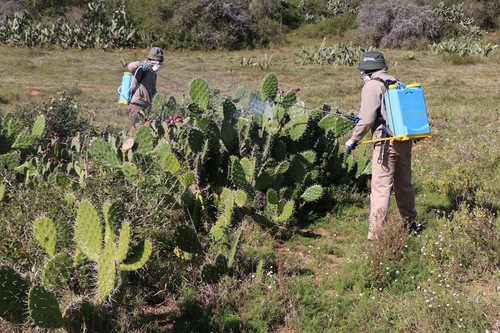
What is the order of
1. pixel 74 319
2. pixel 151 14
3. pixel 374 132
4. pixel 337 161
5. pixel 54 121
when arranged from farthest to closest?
pixel 151 14, pixel 54 121, pixel 337 161, pixel 374 132, pixel 74 319

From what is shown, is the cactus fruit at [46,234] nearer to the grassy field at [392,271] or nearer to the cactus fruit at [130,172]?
the grassy field at [392,271]

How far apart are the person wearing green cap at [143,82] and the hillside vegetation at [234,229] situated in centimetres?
21

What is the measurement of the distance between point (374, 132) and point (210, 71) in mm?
13020

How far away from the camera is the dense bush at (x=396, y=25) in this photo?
24266 millimetres

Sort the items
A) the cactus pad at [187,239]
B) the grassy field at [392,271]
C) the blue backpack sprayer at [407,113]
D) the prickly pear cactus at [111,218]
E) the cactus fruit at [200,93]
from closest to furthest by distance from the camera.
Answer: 1. the prickly pear cactus at [111,218]
2. the grassy field at [392,271]
3. the cactus pad at [187,239]
4. the blue backpack sprayer at [407,113]
5. the cactus fruit at [200,93]

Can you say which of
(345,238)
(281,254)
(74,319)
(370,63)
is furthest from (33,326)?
(370,63)

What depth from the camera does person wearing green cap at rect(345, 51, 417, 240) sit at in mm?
4543

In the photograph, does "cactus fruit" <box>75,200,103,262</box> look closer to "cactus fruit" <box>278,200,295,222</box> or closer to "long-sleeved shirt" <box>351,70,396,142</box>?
"cactus fruit" <box>278,200,295,222</box>

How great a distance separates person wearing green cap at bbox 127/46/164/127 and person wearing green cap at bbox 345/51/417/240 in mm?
3209

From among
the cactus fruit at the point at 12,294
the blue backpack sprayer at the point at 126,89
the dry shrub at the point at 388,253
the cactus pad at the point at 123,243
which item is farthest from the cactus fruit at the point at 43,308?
the blue backpack sprayer at the point at 126,89

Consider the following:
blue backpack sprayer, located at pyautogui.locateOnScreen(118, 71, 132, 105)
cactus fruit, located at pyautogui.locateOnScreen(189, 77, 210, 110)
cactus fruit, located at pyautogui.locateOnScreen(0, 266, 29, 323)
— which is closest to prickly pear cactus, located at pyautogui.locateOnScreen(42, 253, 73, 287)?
Answer: cactus fruit, located at pyautogui.locateOnScreen(0, 266, 29, 323)

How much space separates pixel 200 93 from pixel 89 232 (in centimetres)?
262

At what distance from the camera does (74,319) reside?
10.4ft

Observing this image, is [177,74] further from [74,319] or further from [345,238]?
[74,319]
